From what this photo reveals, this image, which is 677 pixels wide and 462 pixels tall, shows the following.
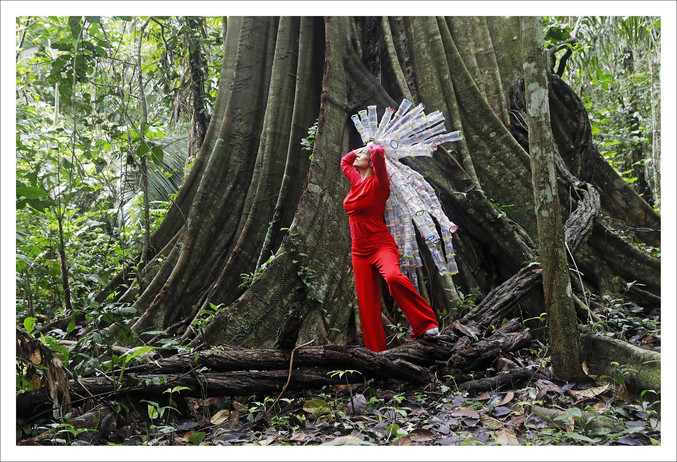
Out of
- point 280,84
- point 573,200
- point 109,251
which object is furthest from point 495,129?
point 109,251

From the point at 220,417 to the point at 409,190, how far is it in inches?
75.5

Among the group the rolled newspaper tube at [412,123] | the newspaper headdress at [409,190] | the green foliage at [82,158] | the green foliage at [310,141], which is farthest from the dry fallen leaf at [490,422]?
the green foliage at [310,141]

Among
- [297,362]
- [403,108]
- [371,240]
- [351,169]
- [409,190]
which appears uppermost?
[403,108]

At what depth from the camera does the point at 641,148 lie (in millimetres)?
6746

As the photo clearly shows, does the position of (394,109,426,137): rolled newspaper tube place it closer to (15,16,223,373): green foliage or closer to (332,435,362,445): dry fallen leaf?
(15,16,223,373): green foliage

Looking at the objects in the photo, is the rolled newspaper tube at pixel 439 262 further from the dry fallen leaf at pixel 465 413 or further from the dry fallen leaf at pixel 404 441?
the dry fallen leaf at pixel 404 441

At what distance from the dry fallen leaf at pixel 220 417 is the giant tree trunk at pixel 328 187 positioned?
63cm

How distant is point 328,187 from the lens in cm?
377

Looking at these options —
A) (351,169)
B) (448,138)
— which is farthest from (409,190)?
(448,138)

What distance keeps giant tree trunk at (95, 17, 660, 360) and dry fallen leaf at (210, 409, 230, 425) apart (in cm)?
63

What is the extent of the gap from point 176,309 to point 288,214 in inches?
43.4

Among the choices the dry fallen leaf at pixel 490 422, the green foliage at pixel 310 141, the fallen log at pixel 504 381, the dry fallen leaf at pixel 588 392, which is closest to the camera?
the dry fallen leaf at pixel 490 422

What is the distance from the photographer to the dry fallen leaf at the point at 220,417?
8.41 ft

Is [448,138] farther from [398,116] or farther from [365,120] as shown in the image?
[365,120]
